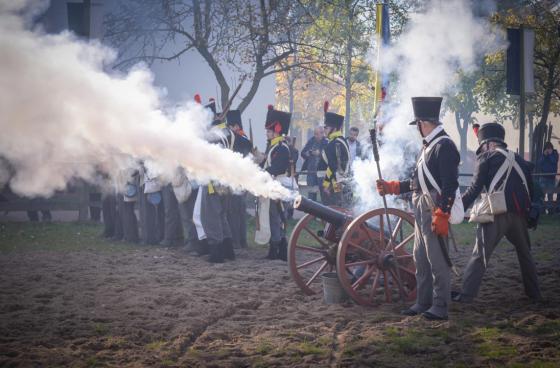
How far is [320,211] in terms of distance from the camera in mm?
6738

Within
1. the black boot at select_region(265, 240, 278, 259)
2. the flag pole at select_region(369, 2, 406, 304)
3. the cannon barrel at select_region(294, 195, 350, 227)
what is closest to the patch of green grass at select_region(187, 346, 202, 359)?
the cannon barrel at select_region(294, 195, 350, 227)

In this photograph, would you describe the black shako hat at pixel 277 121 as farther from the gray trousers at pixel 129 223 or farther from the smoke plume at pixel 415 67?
the gray trousers at pixel 129 223

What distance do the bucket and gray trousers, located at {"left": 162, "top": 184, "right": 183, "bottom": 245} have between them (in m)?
4.63

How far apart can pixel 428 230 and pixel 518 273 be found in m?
2.74

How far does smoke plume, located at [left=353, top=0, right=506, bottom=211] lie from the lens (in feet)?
31.1

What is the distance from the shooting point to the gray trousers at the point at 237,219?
10609mm

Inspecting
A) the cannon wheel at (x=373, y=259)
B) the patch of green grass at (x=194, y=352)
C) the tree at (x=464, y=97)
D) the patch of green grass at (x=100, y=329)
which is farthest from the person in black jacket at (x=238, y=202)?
the tree at (x=464, y=97)

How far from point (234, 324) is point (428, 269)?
6.13 feet

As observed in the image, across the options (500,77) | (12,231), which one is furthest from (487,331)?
(500,77)

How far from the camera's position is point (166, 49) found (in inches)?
838

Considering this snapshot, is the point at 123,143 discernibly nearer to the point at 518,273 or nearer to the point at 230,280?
the point at 230,280

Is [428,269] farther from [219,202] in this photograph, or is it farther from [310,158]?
[310,158]

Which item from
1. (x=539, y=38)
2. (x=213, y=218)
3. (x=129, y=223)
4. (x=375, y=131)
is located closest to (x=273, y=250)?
(x=213, y=218)

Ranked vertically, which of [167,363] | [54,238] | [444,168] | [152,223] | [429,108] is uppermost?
[429,108]
